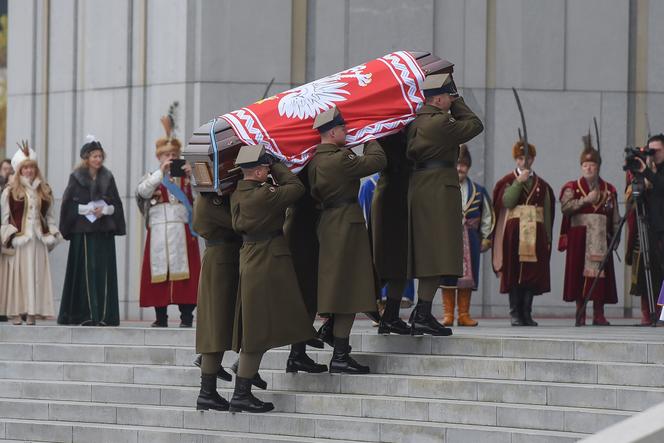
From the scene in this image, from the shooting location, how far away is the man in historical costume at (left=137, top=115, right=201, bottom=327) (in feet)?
46.1

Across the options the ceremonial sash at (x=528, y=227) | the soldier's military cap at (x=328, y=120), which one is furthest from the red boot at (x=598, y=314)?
the soldier's military cap at (x=328, y=120)

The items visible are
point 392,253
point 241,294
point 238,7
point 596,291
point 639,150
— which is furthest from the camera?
point 238,7

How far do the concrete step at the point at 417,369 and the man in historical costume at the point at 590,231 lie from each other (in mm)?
3543

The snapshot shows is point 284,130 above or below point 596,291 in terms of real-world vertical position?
above

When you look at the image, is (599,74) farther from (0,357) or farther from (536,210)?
(0,357)

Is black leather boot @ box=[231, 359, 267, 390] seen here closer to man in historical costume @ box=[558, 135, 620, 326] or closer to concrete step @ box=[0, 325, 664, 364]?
concrete step @ box=[0, 325, 664, 364]

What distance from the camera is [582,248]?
1430 centimetres

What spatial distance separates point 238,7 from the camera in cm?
1680

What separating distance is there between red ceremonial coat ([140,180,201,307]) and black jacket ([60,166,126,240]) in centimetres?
47

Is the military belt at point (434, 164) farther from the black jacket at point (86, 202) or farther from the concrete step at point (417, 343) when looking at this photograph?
the black jacket at point (86, 202)

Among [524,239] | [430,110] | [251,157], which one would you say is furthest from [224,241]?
[524,239]

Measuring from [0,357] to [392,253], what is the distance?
4085 mm

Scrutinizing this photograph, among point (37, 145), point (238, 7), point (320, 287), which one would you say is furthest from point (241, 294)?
point (37, 145)

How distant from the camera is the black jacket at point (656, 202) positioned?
1365 centimetres
